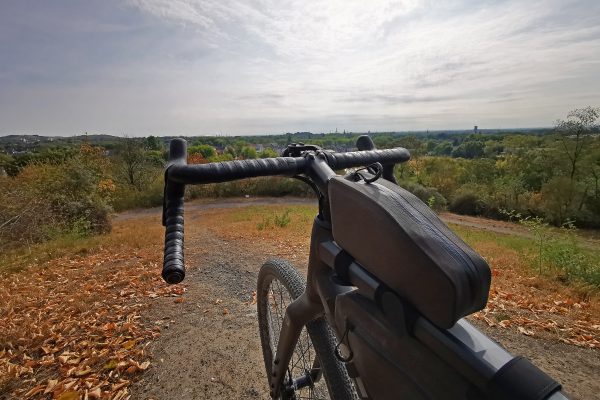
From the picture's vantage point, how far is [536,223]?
620 centimetres

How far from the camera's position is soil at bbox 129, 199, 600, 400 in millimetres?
3018

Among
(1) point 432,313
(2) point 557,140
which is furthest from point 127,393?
(2) point 557,140

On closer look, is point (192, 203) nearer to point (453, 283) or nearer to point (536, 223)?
point (536, 223)

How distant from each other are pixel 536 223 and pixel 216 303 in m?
6.23

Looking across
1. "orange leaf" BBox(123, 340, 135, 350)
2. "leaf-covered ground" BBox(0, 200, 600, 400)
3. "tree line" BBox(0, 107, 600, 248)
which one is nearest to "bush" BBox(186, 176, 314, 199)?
"tree line" BBox(0, 107, 600, 248)

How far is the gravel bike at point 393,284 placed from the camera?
69 cm

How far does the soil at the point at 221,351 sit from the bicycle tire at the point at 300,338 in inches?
31.5

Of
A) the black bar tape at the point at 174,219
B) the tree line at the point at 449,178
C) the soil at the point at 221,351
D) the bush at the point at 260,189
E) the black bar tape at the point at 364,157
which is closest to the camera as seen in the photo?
the black bar tape at the point at 174,219

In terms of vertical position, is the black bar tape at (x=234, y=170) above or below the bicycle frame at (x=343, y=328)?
above

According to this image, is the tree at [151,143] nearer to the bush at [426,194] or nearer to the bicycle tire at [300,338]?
the bush at [426,194]

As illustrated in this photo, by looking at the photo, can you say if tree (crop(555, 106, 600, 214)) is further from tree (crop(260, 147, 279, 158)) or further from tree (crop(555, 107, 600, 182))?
tree (crop(260, 147, 279, 158))

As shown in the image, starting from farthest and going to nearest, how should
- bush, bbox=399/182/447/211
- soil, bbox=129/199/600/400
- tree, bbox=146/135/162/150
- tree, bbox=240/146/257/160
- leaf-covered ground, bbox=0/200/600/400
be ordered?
1. tree, bbox=240/146/257/160
2. tree, bbox=146/135/162/150
3. bush, bbox=399/182/447/211
4. leaf-covered ground, bbox=0/200/600/400
5. soil, bbox=129/199/600/400

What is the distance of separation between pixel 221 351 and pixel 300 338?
1814 millimetres

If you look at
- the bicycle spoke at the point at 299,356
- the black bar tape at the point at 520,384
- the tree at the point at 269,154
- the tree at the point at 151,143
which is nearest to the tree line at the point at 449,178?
the tree at the point at 151,143
